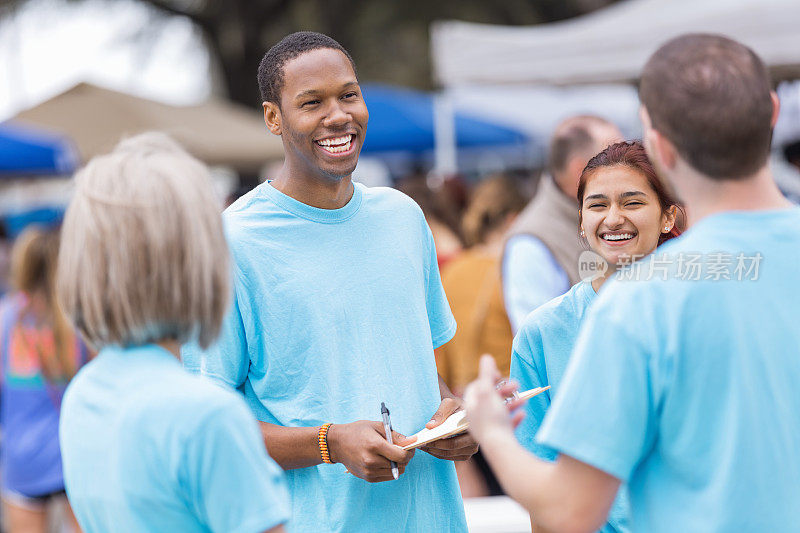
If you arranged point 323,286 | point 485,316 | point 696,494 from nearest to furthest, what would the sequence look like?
1. point 696,494
2. point 323,286
3. point 485,316

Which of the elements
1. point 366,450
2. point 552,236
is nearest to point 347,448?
point 366,450

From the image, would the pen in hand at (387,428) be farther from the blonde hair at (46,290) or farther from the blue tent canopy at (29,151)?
the blue tent canopy at (29,151)

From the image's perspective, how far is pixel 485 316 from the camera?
16.1 ft

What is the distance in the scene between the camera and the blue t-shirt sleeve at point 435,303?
9.07 feet

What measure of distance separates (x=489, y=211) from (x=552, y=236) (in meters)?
2.10

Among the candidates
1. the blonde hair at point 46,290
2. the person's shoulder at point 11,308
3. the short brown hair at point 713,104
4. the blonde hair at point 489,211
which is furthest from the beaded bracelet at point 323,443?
the blonde hair at point 489,211

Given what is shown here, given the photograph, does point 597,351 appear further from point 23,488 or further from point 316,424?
point 23,488

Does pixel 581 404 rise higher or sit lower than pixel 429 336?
higher

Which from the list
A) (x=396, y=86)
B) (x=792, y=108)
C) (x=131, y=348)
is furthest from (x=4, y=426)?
(x=396, y=86)

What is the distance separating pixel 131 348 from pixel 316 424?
804mm

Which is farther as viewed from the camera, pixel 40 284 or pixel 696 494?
pixel 40 284

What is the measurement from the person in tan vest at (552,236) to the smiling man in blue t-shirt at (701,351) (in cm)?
239

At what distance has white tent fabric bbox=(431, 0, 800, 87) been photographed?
5617 mm

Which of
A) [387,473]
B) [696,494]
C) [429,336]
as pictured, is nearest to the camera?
[696,494]
